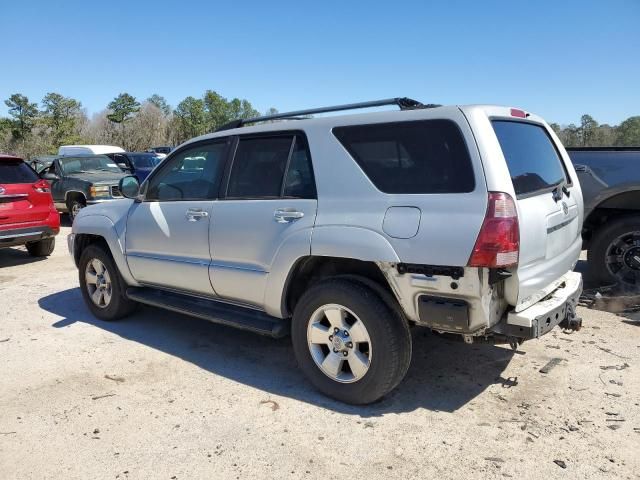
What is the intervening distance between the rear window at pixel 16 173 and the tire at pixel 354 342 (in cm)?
660

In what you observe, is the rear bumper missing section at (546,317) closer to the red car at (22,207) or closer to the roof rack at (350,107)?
the roof rack at (350,107)

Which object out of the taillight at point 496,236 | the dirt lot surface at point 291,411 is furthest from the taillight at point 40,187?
the taillight at point 496,236

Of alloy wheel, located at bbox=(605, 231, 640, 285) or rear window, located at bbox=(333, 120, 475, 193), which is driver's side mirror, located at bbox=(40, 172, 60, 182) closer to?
rear window, located at bbox=(333, 120, 475, 193)

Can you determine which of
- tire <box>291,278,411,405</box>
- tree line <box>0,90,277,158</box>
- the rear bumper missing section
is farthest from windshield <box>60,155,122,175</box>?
tree line <box>0,90,277,158</box>

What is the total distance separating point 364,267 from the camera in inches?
133

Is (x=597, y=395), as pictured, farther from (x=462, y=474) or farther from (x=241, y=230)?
(x=241, y=230)

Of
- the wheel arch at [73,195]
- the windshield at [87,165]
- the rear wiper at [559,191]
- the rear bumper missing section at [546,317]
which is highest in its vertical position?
the windshield at [87,165]

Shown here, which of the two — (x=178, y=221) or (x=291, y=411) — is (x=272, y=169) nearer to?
(x=178, y=221)

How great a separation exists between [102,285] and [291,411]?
9.40 feet

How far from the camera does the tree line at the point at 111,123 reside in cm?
3906

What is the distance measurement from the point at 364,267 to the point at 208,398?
144cm

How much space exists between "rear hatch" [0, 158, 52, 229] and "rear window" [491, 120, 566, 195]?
24.5 feet

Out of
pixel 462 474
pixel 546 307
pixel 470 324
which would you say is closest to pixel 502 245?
pixel 470 324

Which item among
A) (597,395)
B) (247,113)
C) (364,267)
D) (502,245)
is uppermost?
(247,113)
